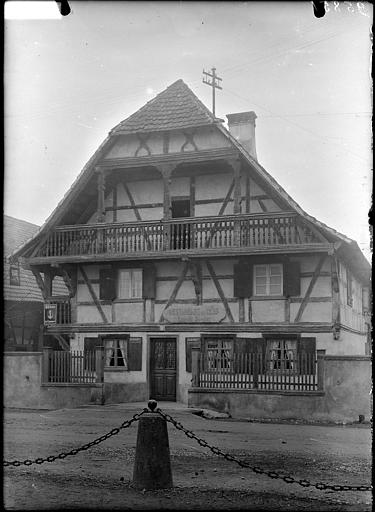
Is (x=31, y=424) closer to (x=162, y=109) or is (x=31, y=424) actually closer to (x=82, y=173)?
(x=82, y=173)

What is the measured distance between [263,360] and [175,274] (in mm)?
4010

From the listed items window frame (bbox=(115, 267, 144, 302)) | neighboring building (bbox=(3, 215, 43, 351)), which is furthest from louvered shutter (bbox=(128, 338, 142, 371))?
neighboring building (bbox=(3, 215, 43, 351))

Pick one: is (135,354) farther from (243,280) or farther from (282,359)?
(282,359)

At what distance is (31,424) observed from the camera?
664 inches

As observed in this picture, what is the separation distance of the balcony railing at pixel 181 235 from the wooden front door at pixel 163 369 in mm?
3000

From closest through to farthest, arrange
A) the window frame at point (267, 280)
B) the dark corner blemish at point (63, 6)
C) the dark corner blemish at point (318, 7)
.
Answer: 1. the dark corner blemish at point (318, 7)
2. the dark corner blemish at point (63, 6)
3. the window frame at point (267, 280)

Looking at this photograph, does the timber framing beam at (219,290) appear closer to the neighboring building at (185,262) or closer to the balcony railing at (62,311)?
the neighboring building at (185,262)

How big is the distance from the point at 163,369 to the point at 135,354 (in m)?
1.01

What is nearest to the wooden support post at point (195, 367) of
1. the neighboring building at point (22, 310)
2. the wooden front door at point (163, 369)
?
the wooden front door at point (163, 369)

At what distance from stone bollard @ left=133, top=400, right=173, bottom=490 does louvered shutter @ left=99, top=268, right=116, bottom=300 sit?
49.3 ft

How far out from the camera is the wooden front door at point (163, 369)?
74.6ft

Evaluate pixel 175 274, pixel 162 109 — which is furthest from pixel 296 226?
pixel 162 109

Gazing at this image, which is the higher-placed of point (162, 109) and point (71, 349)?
point (162, 109)

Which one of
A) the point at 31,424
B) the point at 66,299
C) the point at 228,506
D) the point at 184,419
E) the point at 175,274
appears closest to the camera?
the point at 228,506
